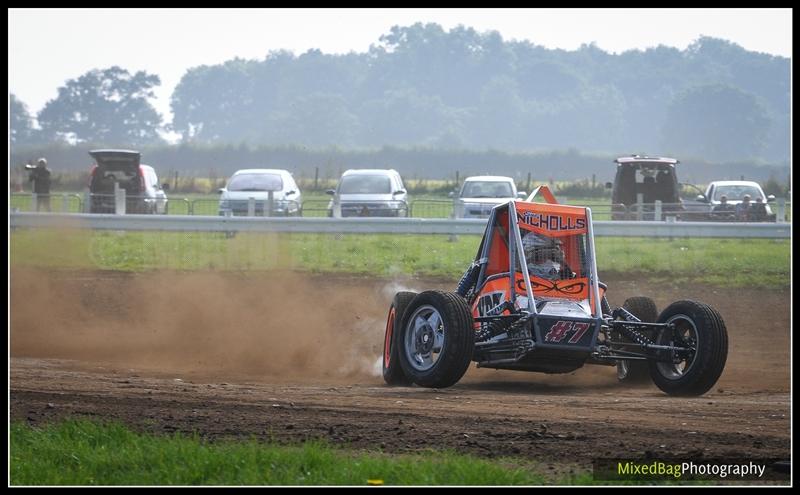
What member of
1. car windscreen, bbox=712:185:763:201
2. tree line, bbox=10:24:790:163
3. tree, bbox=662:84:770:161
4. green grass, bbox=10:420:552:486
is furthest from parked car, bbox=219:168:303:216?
tree, bbox=662:84:770:161

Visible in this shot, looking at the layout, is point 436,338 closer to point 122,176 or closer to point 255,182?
point 255,182

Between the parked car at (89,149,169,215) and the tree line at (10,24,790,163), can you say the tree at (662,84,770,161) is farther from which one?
the parked car at (89,149,169,215)

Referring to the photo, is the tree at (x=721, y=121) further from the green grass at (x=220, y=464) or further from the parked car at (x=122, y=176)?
the green grass at (x=220, y=464)

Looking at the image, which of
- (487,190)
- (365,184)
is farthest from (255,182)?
(487,190)

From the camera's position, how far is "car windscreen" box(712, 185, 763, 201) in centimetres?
3012

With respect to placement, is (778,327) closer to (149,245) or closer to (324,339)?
(324,339)

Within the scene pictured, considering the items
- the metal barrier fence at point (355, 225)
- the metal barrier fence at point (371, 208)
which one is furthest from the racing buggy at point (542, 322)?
the metal barrier fence at point (371, 208)

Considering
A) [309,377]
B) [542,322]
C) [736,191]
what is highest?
[736,191]

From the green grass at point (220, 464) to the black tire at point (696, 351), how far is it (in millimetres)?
3677

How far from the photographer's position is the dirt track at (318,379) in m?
8.02

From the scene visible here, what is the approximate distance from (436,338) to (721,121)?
2154 inches

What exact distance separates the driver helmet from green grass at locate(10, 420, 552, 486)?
12.7 feet

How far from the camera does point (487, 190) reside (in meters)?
27.4

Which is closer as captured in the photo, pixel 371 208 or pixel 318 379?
pixel 318 379
